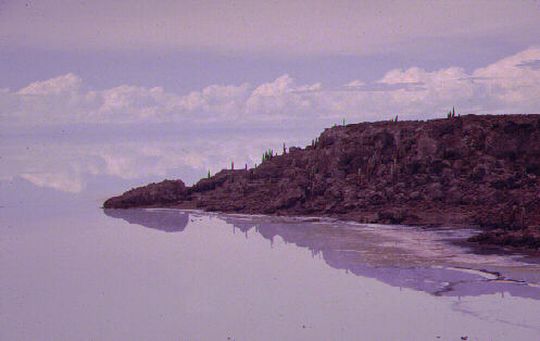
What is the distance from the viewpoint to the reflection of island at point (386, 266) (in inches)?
930

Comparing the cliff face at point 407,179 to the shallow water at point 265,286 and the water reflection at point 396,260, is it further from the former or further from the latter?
the shallow water at point 265,286

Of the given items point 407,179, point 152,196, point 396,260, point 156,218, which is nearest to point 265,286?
point 396,260

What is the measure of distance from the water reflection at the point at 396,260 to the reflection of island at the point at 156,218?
138 millimetres

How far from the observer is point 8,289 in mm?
25078

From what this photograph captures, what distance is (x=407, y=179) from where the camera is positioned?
49469 millimetres

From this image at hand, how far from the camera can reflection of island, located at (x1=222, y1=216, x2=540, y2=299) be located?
23.6 meters

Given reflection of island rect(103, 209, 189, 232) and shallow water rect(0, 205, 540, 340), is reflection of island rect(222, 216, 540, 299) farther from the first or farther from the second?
reflection of island rect(103, 209, 189, 232)

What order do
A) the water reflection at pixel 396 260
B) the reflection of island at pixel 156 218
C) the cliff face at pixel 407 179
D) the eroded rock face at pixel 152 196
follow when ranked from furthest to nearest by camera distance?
the eroded rock face at pixel 152 196
the reflection of island at pixel 156 218
the cliff face at pixel 407 179
the water reflection at pixel 396 260

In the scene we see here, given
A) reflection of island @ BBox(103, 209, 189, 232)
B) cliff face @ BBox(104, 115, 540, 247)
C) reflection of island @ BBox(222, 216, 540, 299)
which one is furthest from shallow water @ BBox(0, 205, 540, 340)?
cliff face @ BBox(104, 115, 540, 247)

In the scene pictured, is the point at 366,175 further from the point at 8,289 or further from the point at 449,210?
the point at 8,289

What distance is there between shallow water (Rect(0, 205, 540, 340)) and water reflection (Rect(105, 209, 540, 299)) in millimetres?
73

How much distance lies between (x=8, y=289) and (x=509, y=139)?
118 feet

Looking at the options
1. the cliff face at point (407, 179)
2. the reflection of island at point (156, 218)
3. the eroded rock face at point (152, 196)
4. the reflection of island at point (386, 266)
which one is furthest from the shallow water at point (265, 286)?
the eroded rock face at point (152, 196)

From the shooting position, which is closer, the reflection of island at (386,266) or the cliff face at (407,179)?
the reflection of island at (386,266)
